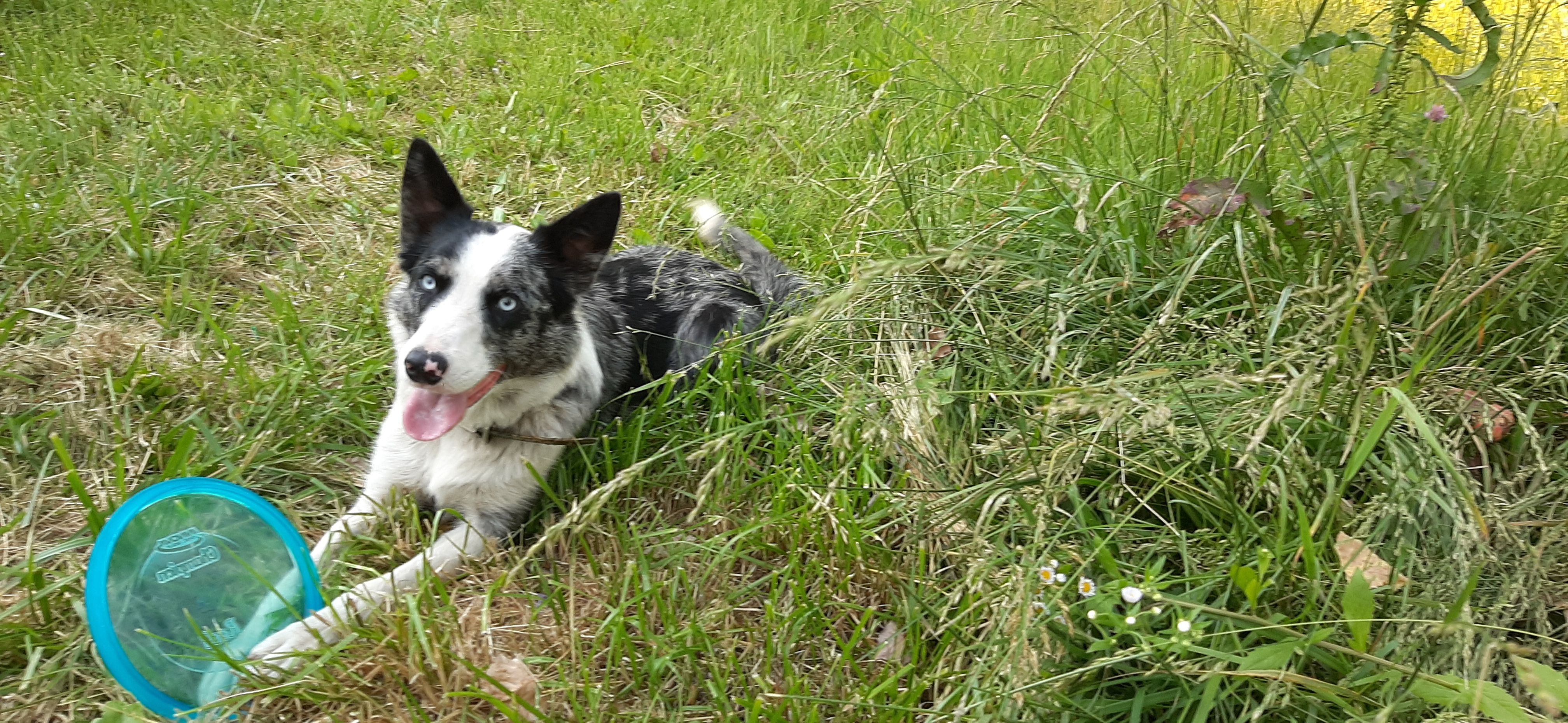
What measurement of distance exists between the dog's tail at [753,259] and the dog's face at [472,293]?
0.69 meters

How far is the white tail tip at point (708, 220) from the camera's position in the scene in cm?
396

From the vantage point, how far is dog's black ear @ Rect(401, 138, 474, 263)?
8.75 feet

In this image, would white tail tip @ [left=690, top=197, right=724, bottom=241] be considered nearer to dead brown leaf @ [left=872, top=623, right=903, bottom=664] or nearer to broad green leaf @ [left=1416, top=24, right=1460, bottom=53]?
dead brown leaf @ [left=872, top=623, right=903, bottom=664]

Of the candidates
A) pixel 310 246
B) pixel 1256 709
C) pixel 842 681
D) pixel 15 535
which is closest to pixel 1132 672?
pixel 1256 709

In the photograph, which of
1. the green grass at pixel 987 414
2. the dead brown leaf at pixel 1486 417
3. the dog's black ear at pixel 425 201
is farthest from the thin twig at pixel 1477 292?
the dog's black ear at pixel 425 201

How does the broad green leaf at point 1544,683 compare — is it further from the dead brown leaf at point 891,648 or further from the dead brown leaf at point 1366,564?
the dead brown leaf at point 891,648

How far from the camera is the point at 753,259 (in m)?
3.67

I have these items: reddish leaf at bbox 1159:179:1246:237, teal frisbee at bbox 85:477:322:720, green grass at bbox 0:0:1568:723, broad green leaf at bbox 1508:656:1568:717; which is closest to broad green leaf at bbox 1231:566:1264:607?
green grass at bbox 0:0:1568:723

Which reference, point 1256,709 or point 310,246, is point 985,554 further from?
point 310,246

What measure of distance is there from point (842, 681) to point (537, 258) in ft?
4.51

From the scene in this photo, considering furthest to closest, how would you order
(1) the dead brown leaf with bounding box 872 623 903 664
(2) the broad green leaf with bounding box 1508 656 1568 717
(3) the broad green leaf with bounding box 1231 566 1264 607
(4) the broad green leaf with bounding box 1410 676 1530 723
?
1. (1) the dead brown leaf with bounding box 872 623 903 664
2. (3) the broad green leaf with bounding box 1231 566 1264 607
3. (4) the broad green leaf with bounding box 1410 676 1530 723
4. (2) the broad green leaf with bounding box 1508 656 1568 717

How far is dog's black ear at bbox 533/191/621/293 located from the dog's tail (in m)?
0.62

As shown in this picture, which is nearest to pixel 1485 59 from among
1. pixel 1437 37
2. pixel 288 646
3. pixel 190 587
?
pixel 1437 37

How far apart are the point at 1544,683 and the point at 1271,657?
39 cm
